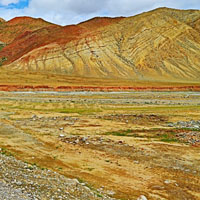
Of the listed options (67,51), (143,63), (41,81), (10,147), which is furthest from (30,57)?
(10,147)

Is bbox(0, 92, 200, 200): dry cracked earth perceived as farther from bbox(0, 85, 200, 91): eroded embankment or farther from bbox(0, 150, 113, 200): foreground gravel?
bbox(0, 85, 200, 91): eroded embankment

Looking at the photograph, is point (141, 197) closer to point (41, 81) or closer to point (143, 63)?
point (41, 81)

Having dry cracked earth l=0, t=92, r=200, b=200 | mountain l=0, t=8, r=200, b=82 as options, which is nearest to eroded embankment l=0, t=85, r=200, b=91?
mountain l=0, t=8, r=200, b=82

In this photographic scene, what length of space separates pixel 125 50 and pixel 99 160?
380ft

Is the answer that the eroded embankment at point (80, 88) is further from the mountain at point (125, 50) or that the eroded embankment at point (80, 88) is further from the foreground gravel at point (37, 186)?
the foreground gravel at point (37, 186)

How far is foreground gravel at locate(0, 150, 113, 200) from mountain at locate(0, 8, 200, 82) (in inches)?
3816

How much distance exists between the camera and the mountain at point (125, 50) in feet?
380

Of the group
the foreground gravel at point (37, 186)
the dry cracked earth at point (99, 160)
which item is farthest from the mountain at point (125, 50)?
the foreground gravel at point (37, 186)

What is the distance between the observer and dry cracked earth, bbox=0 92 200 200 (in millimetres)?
11094

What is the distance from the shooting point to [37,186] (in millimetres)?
10203

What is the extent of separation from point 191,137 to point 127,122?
8684 mm

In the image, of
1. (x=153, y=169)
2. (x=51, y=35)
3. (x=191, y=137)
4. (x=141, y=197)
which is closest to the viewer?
(x=141, y=197)

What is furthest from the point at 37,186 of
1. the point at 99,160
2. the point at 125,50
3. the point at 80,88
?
the point at 125,50

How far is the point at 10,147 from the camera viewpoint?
19031 millimetres
